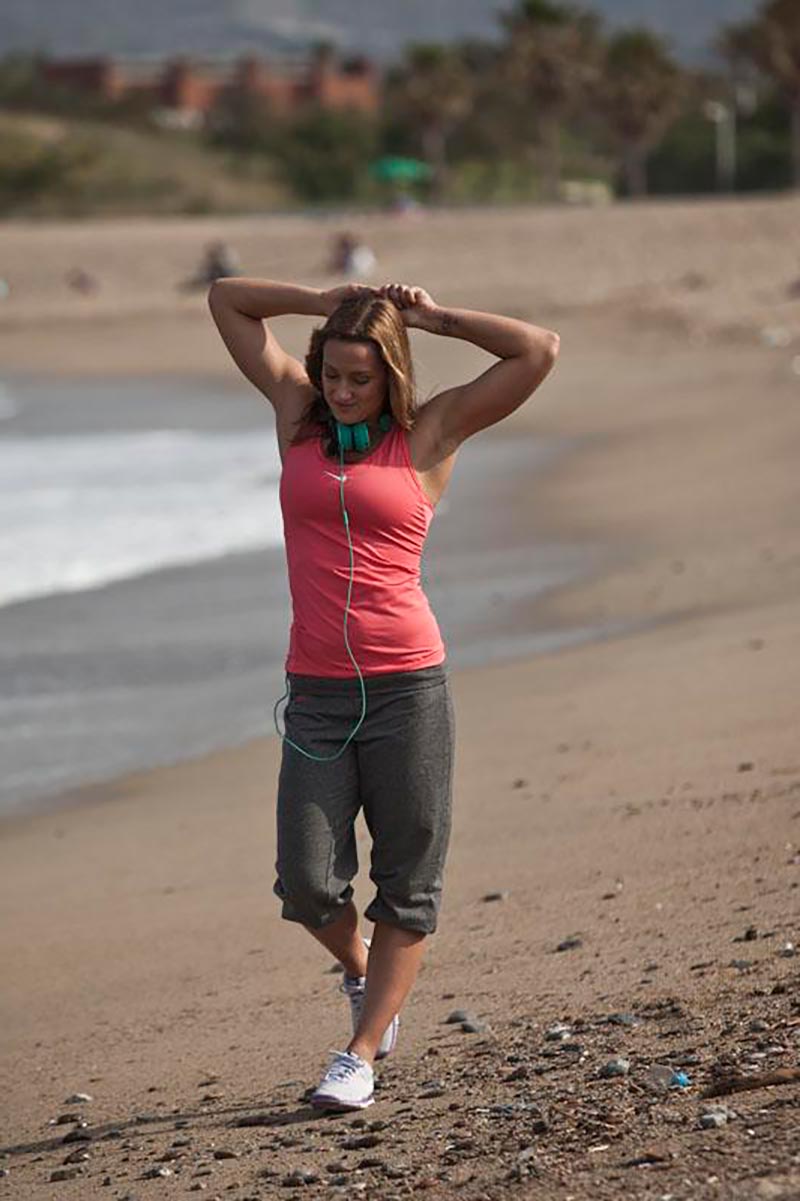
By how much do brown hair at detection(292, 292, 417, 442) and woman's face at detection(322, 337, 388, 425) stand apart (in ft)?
0.06

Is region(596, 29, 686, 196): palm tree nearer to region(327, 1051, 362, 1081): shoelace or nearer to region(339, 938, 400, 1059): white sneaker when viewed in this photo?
region(339, 938, 400, 1059): white sneaker

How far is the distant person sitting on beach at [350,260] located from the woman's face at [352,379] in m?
37.9

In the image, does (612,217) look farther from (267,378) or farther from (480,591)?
(267,378)

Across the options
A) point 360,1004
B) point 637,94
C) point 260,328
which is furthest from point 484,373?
point 637,94

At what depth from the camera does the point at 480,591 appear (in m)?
14.1

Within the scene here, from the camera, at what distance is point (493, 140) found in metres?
90.2

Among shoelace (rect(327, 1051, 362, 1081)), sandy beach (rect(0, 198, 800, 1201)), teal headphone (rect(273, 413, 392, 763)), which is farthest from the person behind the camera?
shoelace (rect(327, 1051, 362, 1081))

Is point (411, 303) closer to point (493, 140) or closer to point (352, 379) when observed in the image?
point (352, 379)

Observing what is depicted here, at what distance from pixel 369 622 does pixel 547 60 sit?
71.5 m

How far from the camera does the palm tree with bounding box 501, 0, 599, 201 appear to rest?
244ft

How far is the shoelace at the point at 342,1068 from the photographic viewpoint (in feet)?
17.0

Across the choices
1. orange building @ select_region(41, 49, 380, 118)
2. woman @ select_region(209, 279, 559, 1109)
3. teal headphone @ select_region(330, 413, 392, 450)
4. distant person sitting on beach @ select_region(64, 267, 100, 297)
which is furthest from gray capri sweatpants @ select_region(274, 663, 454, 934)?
orange building @ select_region(41, 49, 380, 118)

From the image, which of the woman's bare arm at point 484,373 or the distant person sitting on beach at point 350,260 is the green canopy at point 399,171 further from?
the woman's bare arm at point 484,373

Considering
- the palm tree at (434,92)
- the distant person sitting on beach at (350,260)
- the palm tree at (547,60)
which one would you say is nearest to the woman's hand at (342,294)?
the distant person sitting on beach at (350,260)
